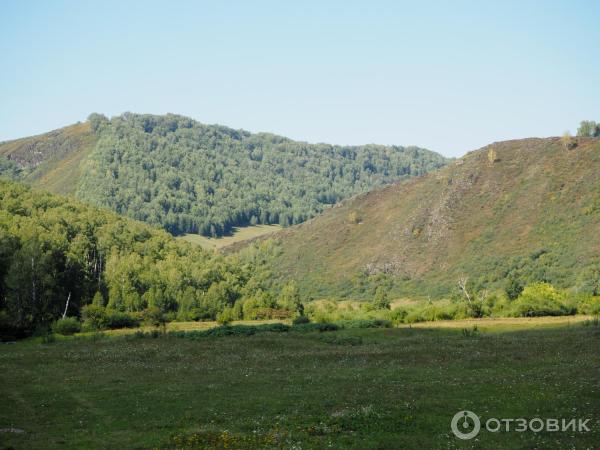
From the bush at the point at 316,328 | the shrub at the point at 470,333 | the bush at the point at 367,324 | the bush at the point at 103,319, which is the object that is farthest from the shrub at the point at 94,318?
the shrub at the point at 470,333

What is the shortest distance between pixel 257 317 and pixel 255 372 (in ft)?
221

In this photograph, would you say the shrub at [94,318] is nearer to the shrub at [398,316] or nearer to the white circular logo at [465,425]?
the shrub at [398,316]

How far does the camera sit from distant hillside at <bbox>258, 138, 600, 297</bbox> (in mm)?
140500

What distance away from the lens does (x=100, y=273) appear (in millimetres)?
124688

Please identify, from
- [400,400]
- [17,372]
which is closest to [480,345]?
[400,400]

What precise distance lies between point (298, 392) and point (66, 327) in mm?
56701

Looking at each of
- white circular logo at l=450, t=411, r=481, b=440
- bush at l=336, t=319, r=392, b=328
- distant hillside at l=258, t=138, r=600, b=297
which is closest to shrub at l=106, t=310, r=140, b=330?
bush at l=336, t=319, r=392, b=328

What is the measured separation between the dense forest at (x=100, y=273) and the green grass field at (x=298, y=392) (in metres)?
29.1

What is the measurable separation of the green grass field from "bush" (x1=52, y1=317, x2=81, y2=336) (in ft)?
67.9

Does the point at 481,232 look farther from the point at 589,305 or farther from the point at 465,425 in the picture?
the point at 465,425

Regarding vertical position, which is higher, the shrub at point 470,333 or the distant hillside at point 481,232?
the distant hillside at point 481,232

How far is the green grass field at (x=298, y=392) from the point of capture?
24688mm

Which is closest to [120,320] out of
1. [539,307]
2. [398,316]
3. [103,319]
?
[103,319]

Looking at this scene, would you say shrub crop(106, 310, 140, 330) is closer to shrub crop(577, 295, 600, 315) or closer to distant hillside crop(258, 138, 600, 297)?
shrub crop(577, 295, 600, 315)
